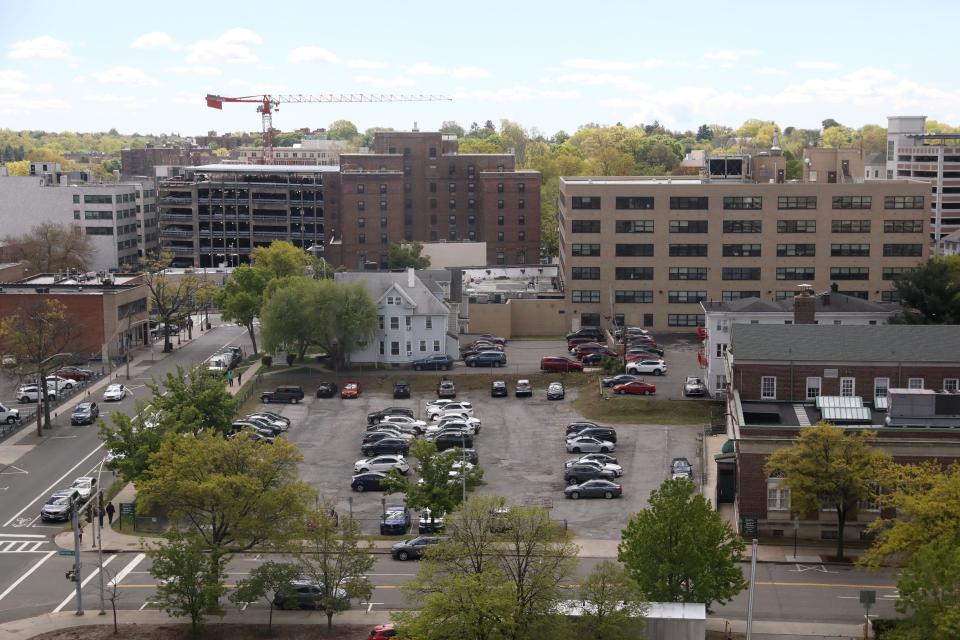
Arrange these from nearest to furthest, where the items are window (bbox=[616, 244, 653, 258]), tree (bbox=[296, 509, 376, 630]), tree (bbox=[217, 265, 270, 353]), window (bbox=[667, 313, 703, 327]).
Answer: tree (bbox=[296, 509, 376, 630])
tree (bbox=[217, 265, 270, 353])
window (bbox=[616, 244, 653, 258])
window (bbox=[667, 313, 703, 327])

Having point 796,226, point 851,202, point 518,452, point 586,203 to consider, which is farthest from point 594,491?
point 851,202

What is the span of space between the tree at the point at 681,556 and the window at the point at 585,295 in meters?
71.6

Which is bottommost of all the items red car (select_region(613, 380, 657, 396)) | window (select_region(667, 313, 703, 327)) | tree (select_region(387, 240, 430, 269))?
red car (select_region(613, 380, 657, 396))

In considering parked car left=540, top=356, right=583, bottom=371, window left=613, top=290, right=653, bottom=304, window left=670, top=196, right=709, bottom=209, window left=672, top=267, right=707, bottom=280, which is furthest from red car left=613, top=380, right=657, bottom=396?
window left=670, top=196, right=709, bottom=209

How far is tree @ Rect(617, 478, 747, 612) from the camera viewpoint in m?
50.0

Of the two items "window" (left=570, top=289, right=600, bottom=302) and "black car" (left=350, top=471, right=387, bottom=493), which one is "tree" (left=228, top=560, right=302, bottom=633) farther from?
"window" (left=570, top=289, right=600, bottom=302)

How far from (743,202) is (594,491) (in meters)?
54.3

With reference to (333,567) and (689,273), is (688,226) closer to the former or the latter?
(689,273)

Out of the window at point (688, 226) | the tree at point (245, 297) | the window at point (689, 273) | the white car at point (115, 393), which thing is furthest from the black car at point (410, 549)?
the window at point (688, 226)

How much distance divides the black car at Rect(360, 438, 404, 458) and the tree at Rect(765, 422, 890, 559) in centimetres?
2758

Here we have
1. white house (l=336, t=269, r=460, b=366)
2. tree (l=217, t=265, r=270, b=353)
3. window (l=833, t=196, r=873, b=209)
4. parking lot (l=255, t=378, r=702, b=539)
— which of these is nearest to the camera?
parking lot (l=255, t=378, r=702, b=539)

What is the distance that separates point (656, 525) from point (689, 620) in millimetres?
4045

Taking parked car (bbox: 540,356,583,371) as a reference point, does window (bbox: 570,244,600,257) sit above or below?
above

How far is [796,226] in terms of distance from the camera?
120438mm
